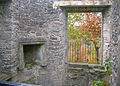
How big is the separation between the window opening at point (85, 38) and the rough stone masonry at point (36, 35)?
1.52 metres

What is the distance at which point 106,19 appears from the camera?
612 centimetres

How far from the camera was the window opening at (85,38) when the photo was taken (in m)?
8.30

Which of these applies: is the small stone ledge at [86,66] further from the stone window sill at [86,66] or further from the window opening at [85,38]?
the window opening at [85,38]

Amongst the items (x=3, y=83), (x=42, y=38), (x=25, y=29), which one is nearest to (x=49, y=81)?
(x=42, y=38)

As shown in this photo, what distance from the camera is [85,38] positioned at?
10.1 meters

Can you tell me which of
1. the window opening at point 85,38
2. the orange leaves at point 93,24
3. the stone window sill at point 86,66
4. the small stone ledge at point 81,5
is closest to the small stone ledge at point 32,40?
the small stone ledge at point 81,5

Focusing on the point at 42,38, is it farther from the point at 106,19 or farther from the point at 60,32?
the point at 106,19

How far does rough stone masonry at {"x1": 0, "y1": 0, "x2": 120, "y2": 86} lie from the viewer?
486 centimetres

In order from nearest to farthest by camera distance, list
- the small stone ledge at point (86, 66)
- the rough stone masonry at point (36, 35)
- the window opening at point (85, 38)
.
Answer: the rough stone masonry at point (36, 35), the small stone ledge at point (86, 66), the window opening at point (85, 38)

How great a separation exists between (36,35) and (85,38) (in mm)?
4777

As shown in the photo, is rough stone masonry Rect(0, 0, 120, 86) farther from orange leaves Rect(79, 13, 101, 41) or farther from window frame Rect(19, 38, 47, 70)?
orange leaves Rect(79, 13, 101, 41)

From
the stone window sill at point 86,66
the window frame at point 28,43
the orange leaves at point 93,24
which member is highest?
the orange leaves at point 93,24

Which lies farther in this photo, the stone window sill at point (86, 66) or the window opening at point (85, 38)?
the window opening at point (85, 38)

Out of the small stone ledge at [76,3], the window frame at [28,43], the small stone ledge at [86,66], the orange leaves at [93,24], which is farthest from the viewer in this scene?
the orange leaves at [93,24]
